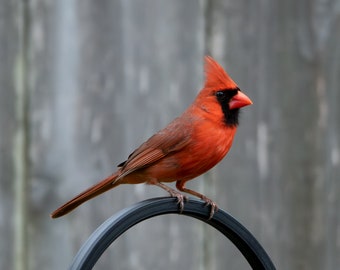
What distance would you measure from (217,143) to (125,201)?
42cm

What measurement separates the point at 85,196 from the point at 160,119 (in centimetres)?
51

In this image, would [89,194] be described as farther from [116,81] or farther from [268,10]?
[268,10]

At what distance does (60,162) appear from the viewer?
7.36 feet

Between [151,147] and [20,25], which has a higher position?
[20,25]

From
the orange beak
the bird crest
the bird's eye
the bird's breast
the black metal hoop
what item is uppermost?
the bird crest

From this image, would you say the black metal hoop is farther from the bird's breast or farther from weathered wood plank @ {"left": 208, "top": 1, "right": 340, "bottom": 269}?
weathered wood plank @ {"left": 208, "top": 1, "right": 340, "bottom": 269}

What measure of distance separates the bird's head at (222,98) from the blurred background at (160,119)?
26 cm

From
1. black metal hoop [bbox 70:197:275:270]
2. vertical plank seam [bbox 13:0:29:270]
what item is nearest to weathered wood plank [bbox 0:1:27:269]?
vertical plank seam [bbox 13:0:29:270]

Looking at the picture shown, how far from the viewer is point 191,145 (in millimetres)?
1998

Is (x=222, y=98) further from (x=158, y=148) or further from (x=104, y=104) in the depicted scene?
(x=104, y=104)

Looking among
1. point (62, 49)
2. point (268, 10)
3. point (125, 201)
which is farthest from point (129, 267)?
point (268, 10)

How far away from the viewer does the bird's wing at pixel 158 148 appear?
1.99 meters

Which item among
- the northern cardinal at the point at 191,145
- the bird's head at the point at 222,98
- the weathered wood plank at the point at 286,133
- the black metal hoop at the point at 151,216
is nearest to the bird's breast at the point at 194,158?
the northern cardinal at the point at 191,145

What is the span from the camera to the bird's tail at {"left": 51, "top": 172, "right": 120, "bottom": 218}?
185 centimetres
